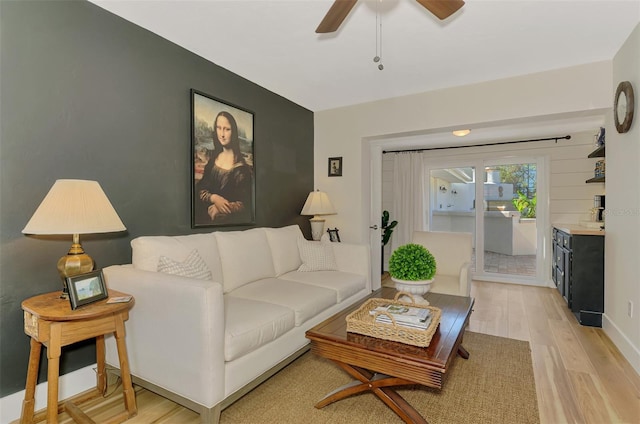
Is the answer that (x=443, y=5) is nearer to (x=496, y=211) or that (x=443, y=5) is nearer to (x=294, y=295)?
(x=294, y=295)

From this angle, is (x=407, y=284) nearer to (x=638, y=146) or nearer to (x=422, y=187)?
(x=638, y=146)

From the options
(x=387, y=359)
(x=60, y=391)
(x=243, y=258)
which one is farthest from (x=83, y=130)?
(x=387, y=359)

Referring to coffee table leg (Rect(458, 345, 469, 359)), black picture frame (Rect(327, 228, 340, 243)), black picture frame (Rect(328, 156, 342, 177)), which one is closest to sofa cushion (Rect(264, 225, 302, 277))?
black picture frame (Rect(327, 228, 340, 243))

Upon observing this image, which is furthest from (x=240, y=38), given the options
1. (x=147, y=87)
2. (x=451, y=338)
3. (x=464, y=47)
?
(x=451, y=338)

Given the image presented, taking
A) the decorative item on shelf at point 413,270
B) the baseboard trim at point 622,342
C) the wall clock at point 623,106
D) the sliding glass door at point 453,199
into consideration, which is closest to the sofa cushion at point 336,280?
the decorative item on shelf at point 413,270

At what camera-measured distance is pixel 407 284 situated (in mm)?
2189

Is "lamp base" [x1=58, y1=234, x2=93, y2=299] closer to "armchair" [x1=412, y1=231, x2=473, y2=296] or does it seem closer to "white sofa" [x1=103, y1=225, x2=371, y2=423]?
"white sofa" [x1=103, y1=225, x2=371, y2=423]

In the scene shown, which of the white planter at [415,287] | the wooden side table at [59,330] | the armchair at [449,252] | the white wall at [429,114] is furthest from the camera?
the armchair at [449,252]

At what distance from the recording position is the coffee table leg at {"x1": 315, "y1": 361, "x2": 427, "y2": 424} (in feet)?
5.45

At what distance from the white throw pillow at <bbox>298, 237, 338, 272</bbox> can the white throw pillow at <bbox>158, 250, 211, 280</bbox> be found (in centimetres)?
118

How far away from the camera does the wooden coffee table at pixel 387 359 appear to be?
59.7 inches

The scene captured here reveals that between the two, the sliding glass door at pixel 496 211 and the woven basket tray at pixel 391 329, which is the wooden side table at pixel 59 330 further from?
the sliding glass door at pixel 496 211

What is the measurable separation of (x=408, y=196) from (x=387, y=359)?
452cm

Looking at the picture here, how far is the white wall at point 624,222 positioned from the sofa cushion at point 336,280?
208cm
